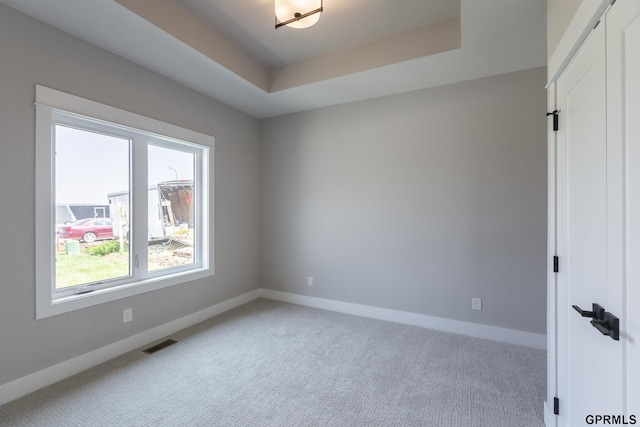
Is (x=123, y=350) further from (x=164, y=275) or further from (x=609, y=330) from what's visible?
(x=609, y=330)

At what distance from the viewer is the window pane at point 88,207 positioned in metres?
2.40

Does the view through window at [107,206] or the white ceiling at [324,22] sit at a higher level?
the white ceiling at [324,22]

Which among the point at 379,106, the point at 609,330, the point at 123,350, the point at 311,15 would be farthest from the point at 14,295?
the point at 379,106

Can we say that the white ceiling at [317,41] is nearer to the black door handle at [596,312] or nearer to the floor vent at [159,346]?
the black door handle at [596,312]

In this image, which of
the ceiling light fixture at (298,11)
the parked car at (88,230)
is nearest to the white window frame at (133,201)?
the parked car at (88,230)

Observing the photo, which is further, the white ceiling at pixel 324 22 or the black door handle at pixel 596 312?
the white ceiling at pixel 324 22

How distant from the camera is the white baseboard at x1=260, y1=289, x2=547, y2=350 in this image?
2.87 m

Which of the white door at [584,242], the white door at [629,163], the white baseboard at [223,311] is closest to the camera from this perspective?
the white door at [629,163]

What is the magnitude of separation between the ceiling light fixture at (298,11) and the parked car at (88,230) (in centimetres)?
239

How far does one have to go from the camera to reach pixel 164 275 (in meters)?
3.23

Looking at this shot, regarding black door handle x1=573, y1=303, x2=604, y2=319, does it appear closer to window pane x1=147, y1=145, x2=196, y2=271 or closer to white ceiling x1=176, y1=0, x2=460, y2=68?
white ceiling x1=176, y1=0, x2=460, y2=68

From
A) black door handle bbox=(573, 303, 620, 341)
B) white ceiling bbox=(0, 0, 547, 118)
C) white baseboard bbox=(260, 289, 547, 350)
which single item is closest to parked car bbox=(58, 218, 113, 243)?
white ceiling bbox=(0, 0, 547, 118)

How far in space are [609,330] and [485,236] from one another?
6.89ft

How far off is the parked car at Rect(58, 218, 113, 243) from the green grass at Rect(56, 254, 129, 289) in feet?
0.54
